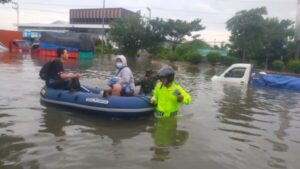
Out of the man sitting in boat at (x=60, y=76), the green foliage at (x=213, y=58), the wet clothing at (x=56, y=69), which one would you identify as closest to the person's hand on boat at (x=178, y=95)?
the man sitting in boat at (x=60, y=76)

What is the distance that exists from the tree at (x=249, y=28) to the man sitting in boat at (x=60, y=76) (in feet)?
88.1

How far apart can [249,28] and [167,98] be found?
27.9 m

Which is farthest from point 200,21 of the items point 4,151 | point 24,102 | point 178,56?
point 4,151

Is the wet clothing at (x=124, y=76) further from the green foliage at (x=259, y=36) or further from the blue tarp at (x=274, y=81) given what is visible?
the green foliage at (x=259, y=36)

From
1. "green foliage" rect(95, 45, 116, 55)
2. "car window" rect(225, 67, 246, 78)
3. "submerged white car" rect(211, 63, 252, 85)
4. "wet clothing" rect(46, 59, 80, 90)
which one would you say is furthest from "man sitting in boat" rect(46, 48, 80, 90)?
"green foliage" rect(95, 45, 116, 55)

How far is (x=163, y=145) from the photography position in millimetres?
6746

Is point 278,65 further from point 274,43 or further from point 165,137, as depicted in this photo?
point 165,137

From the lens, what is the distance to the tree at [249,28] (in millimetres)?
33594

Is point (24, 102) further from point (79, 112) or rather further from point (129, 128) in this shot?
point (129, 128)

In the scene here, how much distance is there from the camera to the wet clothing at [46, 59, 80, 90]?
955 centimetres

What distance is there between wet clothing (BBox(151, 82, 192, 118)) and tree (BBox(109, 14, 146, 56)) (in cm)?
4352

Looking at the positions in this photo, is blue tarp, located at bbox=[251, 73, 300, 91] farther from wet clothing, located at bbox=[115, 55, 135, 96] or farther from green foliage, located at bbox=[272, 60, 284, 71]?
green foliage, located at bbox=[272, 60, 284, 71]

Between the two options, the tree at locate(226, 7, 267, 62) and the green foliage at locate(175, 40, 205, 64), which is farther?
the green foliage at locate(175, 40, 205, 64)

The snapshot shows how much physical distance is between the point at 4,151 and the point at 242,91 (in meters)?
11.3
